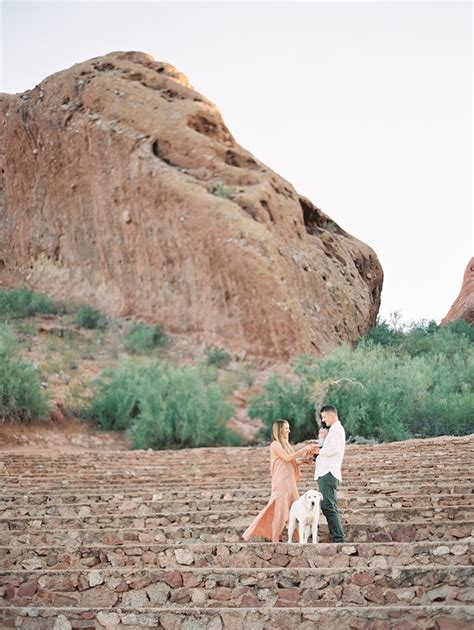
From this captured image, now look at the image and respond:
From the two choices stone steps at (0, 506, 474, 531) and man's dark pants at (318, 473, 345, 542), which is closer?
man's dark pants at (318, 473, 345, 542)

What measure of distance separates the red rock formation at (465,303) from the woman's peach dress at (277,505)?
2304 centimetres

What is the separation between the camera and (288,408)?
17.6 metres

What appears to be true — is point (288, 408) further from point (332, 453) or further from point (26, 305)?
point (26, 305)

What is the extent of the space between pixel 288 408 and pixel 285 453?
9.35 m

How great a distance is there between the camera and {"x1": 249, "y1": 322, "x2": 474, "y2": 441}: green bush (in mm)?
16797

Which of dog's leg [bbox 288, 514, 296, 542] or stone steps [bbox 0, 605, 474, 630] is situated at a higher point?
A: dog's leg [bbox 288, 514, 296, 542]

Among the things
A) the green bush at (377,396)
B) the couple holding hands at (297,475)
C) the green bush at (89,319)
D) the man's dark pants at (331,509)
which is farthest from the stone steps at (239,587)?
the green bush at (89,319)

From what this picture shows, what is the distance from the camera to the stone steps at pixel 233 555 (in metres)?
6.54

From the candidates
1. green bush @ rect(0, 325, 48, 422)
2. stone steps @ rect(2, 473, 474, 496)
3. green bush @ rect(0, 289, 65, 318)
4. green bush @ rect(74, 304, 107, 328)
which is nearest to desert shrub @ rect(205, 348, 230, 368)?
green bush @ rect(74, 304, 107, 328)

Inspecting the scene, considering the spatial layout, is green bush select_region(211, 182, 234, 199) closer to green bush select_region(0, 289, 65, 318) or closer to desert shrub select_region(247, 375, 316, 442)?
green bush select_region(0, 289, 65, 318)

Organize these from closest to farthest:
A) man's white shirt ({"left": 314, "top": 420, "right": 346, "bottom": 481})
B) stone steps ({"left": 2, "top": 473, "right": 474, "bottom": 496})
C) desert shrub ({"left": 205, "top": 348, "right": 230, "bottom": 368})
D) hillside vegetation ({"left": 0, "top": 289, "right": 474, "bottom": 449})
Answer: man's white shirt ({"left": 314, "top": 420, "right": 346, "bottom": 481}) → stone steps ({"left": 2, "top": 473, "right": 474, "bottom": 496}) → hillside vegetation ({"left": 0, "top": 289, "right": 474, "bottom": 449}) → desert shrub ({"left": 205, "top": 348, "right": 230, "bottom": 368})

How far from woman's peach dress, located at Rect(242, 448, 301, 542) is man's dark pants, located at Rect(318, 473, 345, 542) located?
19.2 inches

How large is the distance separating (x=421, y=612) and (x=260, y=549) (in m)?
1.92

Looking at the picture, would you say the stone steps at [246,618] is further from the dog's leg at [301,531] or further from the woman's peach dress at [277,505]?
the woman's peach dress at [277,505]
